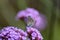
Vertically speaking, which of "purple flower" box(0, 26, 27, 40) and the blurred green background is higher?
the blurred green background

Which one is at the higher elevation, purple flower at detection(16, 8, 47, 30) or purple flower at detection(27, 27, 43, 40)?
purple flower at detection(16, 8, 47, 30)

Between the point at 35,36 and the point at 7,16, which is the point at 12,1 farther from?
the point at 35,36

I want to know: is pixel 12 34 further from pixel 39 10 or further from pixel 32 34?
pixel 39 10

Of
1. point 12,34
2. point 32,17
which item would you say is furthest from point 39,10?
point 12,34

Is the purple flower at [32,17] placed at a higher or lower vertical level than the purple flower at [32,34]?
higher
